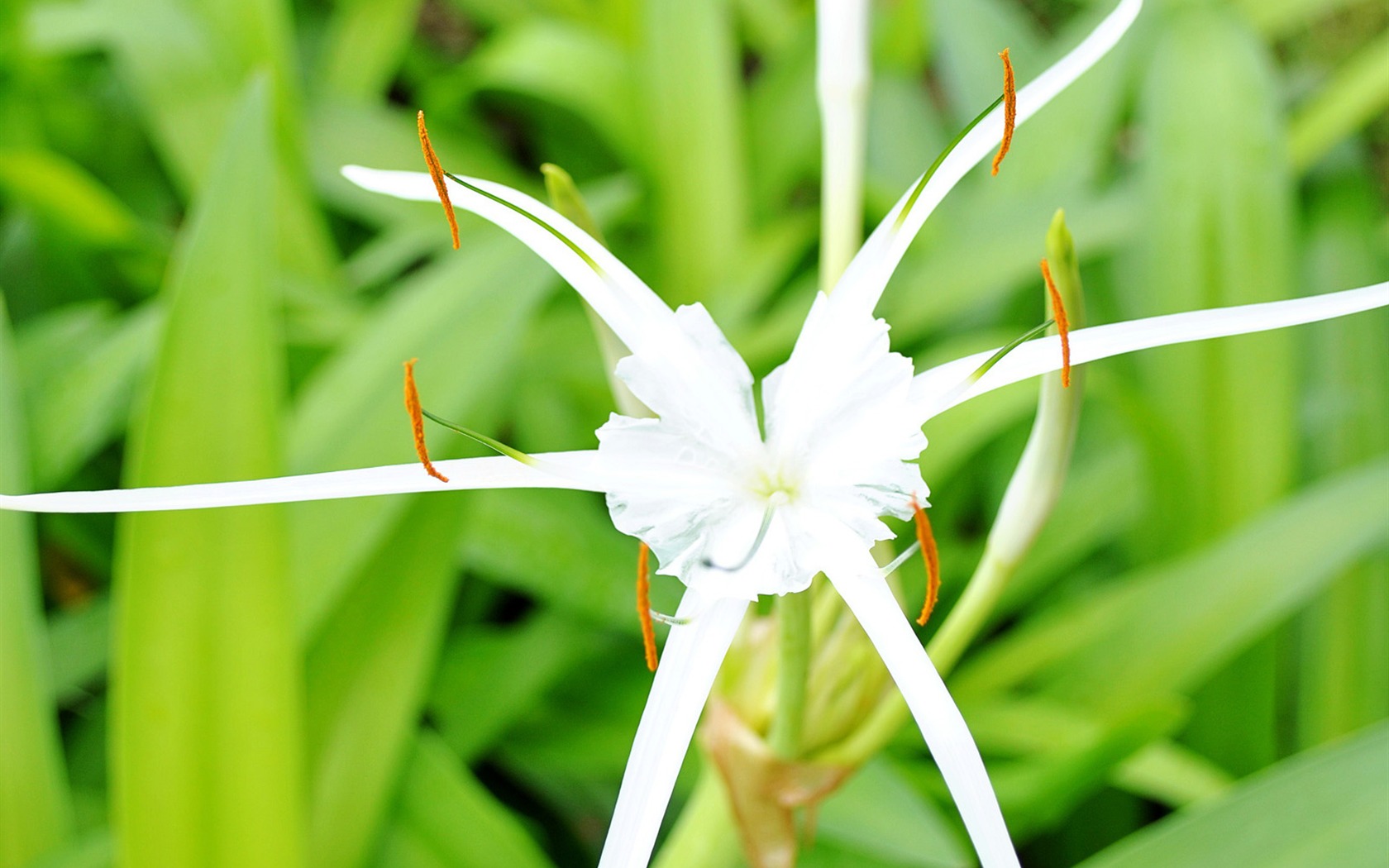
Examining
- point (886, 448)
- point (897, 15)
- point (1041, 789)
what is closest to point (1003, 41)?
point (897, 15)

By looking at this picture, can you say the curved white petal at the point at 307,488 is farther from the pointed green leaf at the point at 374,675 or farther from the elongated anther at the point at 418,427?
the pointed green leaf at the point at 374,675

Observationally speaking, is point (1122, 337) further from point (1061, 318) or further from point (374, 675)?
point (374, 675)

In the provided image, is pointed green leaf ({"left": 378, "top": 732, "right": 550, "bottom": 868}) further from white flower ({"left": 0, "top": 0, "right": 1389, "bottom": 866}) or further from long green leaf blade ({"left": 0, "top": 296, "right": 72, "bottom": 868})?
white flower ({"left": 0, "top": 0, "right": 1389, "bottom": 866})

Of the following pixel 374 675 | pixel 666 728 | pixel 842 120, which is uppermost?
pixel 842 120

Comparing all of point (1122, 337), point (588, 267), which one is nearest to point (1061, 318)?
point (1122, 337)

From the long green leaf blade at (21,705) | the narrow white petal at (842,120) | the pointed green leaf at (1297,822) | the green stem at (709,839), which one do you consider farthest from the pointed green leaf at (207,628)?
the pointed green leaf at (1297,822)

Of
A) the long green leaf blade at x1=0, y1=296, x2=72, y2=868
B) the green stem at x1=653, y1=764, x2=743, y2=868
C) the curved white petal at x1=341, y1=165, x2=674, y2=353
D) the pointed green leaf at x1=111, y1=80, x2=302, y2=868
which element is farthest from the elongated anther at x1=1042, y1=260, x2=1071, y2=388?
the long green leaf blade at x1=0, y1=296, x2=72, y2=868
